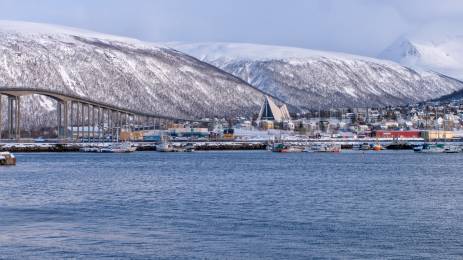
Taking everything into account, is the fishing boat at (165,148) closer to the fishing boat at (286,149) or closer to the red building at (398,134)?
the fishing boat at (286,149)

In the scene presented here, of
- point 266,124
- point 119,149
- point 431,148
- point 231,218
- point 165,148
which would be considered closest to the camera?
point 231,218

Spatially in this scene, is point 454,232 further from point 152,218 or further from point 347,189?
point 347,189

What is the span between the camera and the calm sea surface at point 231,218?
82.9ft

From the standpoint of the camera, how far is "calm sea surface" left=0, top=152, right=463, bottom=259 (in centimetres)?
2527

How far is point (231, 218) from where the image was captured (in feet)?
103

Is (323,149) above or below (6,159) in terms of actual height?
below

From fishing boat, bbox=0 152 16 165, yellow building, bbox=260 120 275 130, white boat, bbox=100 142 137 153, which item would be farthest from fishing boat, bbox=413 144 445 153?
yellow building, bbox=260 120 275 130

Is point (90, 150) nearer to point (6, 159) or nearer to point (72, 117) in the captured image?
point (72, 117)

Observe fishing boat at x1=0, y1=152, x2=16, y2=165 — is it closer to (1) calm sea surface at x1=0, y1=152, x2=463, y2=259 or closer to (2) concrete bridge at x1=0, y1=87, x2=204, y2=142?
(1) calm sea surface at x1=0, y1=152, x2=463, y2=259

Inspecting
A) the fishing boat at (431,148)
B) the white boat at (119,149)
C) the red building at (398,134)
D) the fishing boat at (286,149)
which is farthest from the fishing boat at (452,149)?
the red building at (398,134)

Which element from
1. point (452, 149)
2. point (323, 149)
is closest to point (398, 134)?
point (323, 149)

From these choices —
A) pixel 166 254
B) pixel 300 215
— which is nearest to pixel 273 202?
pixel 300 215

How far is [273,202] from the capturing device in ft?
121

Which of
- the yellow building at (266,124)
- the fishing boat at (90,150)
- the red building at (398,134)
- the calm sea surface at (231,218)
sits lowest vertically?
the calm sea surface at (231,218)
